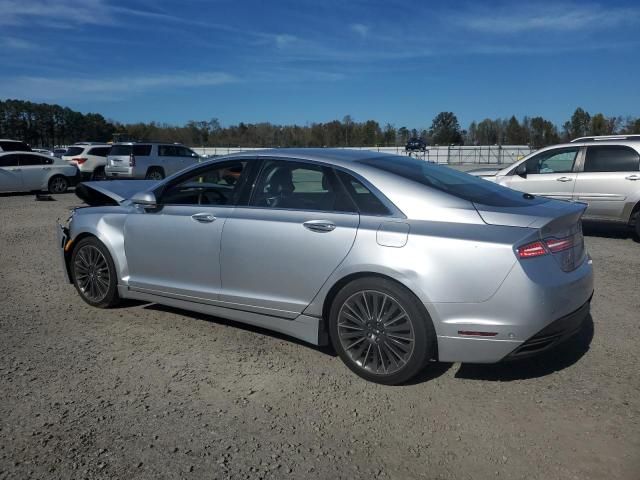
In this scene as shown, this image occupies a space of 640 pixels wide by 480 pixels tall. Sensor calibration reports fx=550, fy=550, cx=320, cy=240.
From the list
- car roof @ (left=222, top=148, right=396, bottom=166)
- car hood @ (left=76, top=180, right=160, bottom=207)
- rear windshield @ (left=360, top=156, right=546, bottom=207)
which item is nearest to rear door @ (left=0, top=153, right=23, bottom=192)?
car hood @ (left=76, top=180, right=160, bottom=207)

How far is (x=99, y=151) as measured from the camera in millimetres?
25188

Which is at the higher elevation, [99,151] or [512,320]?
[99,151]

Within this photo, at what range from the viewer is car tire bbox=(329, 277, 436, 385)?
353 centimetres

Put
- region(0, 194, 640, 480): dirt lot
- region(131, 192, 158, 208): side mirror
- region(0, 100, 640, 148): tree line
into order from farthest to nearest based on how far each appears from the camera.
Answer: region(0, 100, 640, 148): tree line
region(131, 192, 158, 208): side mirror
region(0, 194, 640, 480): dirt lot

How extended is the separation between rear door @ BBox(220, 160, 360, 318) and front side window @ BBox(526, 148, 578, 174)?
7375 millimetres

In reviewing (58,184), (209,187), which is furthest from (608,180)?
(58,184)

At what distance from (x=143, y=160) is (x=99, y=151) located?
3425 millimetres

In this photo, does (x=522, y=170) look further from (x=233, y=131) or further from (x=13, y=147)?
(x=233, y=131)

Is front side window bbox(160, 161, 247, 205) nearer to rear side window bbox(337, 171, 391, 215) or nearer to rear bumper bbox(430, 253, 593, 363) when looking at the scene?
rear side window bbox(337, 171, 391, 215)

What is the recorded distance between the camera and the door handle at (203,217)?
4.50 metres

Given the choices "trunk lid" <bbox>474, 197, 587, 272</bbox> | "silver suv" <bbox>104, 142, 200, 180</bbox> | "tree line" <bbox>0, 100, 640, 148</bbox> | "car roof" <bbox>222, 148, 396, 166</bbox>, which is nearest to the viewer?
"trunk lid" <bbox>474, 197, 587, 272</bbox>

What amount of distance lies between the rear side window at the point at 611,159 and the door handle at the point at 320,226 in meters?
7.55

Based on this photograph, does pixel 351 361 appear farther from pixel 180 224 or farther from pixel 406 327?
pixel 180 224

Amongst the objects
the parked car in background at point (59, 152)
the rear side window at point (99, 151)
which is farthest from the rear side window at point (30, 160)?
the parked car in background at point (59, 152)
